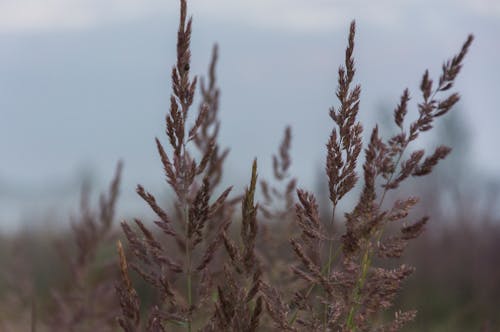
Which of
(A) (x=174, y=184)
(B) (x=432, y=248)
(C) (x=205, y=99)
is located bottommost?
(A) (x=174, y=184)

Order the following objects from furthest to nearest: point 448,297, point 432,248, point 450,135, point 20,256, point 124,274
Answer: point 450,135 → point 432,248 → point 448,297 → point 20,256 → point 124,274

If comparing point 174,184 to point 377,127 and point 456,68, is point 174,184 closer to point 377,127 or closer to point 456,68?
point 377,127

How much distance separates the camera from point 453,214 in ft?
47.2

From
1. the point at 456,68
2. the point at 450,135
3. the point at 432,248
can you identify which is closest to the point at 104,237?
the point at 456,68

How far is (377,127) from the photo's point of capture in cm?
182

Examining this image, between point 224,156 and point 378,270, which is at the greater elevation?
point 224,156

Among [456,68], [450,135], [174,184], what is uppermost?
[450,135]

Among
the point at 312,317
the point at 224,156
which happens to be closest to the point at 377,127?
the point at 312,317

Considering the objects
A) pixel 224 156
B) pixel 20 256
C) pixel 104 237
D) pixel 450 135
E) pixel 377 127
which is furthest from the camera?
pixel 450 135

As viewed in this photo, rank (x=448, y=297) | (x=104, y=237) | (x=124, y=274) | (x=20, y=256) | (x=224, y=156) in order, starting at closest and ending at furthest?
(x=124, y=274) → (x=224, y=156) → (x=104, y=237) → (x=20, y=256) → (x=448, y=297)

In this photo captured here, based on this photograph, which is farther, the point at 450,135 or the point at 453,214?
the point at 450,135

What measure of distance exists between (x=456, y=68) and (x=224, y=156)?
1.35m

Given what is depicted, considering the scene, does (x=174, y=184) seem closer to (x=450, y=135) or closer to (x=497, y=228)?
(x=497, y=228)

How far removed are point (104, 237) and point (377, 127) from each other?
2953 mm
